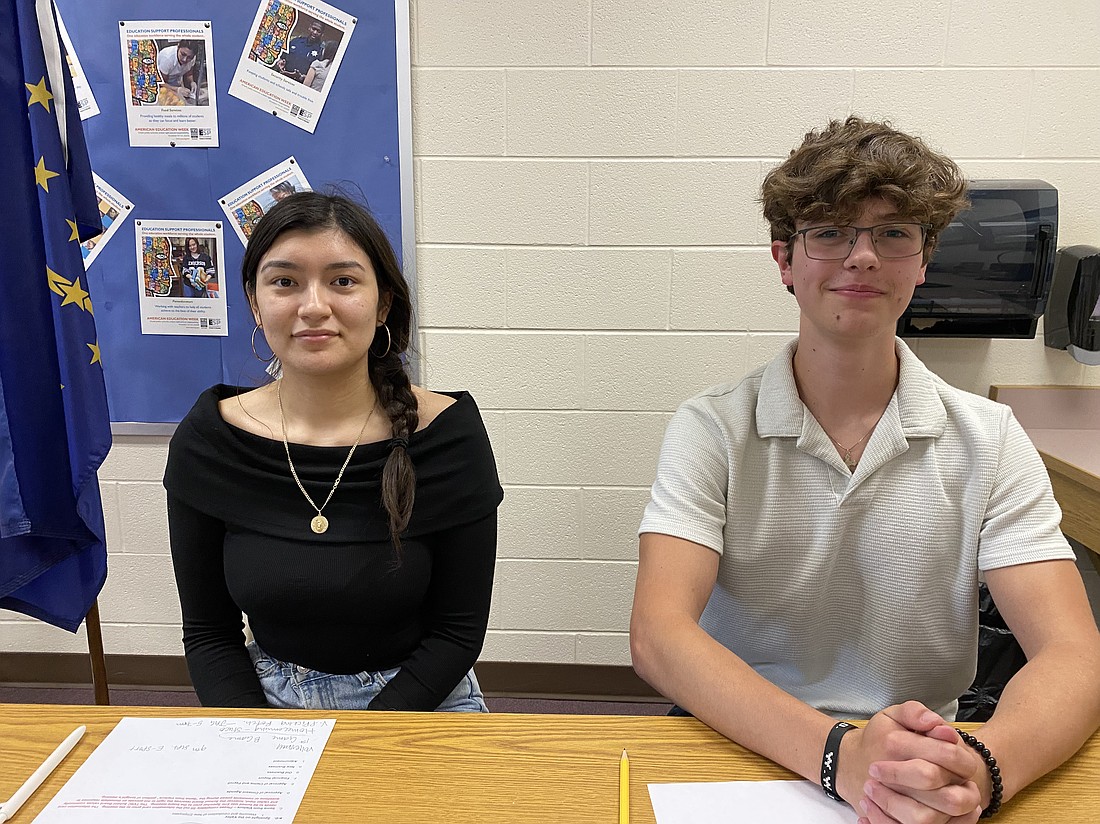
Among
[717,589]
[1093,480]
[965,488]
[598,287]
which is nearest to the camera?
[965,488]

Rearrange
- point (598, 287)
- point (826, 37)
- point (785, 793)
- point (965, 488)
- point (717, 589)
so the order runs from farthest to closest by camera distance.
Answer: point (598, 287) < point (826, 37) < point (717, 589) < point (965, 488) < point (785, 793)

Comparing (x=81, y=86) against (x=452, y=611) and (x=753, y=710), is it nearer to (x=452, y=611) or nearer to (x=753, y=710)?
(x=452, y=611)

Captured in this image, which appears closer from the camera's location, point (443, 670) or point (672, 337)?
point (443, 670)

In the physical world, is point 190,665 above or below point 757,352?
below

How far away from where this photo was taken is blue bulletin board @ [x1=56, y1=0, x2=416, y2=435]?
84.0 inches

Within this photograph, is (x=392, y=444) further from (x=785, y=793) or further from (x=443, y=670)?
(x=785, y=793)

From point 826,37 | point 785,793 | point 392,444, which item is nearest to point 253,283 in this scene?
point 392,444

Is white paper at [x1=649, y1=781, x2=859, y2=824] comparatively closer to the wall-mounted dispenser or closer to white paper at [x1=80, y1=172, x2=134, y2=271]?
the wall-mounted dispenser

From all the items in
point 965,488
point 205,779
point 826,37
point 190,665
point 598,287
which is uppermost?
point 826,37

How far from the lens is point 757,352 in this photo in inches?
88.6

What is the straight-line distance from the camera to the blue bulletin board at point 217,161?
84.0 inches

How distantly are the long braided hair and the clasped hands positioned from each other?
0.75 meters

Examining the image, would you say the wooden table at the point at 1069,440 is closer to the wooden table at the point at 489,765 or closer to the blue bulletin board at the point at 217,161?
the wooden table at the point at 489,765

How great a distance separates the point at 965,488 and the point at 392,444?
89cm
